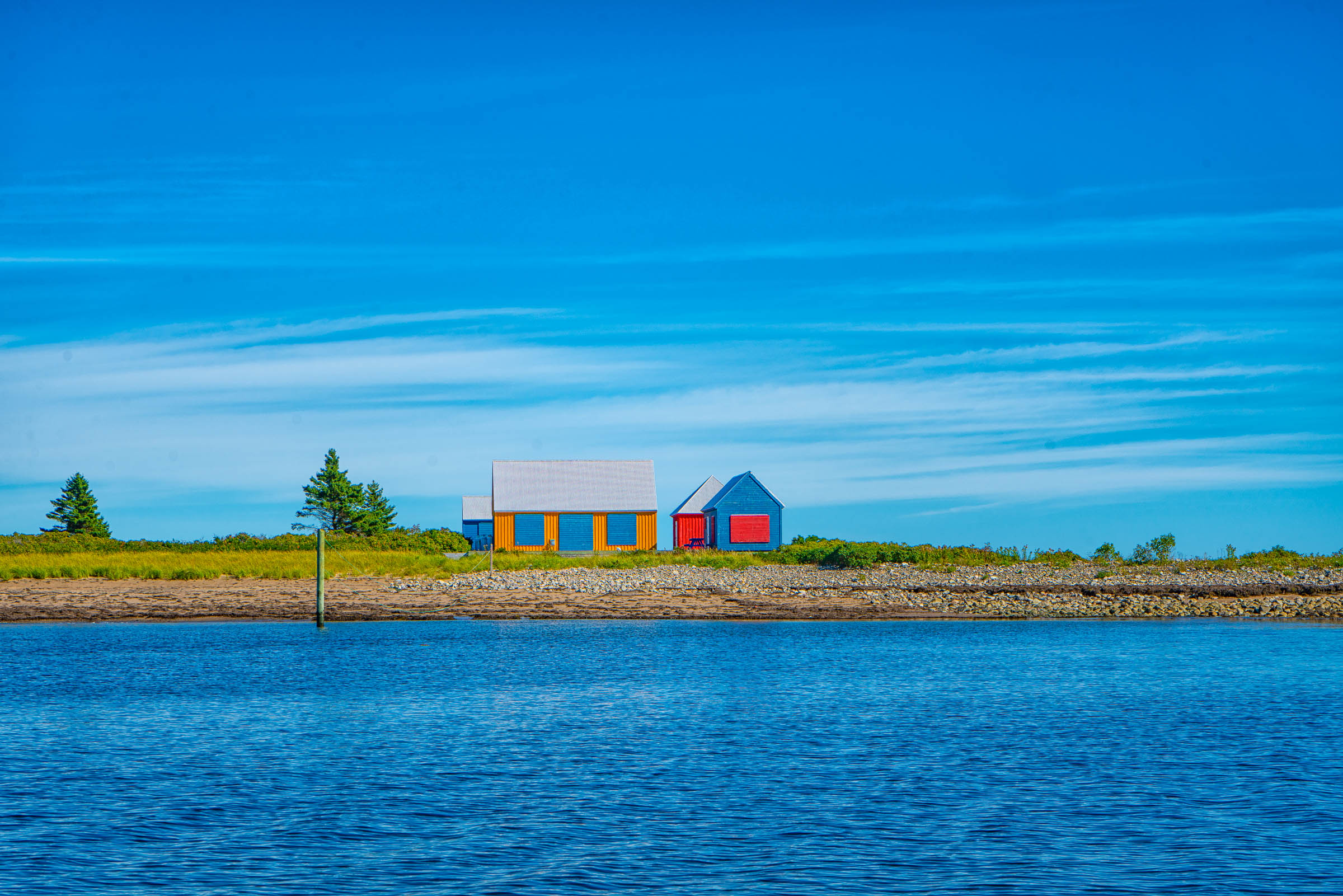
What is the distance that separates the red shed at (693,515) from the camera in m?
80.5

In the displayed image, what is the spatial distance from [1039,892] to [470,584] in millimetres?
45361

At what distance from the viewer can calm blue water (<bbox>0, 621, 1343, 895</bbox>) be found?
38.7 ft

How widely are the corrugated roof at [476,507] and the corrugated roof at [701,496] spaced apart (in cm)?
1652

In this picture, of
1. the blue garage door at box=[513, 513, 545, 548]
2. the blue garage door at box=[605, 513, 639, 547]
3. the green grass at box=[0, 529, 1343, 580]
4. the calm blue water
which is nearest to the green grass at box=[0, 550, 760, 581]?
the green grass at box=[0, 529, 1343, 580]

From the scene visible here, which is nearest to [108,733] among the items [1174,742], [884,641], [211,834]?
[211,834]

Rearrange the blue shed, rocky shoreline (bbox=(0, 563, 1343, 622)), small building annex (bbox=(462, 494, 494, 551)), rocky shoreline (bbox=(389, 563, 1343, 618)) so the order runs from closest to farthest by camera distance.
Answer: rocky shoreline (bbox=(0, 563, 1343, 622)) < rocky shoreline (bbox=(389, 563, 1343, 618)) < the blue shed < small building annex (bbox=(462, 494, 494, 551))

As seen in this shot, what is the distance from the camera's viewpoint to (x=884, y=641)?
1438 inches

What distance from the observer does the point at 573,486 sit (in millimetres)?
78375

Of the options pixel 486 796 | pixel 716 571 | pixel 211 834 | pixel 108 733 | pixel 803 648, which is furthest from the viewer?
pixel 716 571

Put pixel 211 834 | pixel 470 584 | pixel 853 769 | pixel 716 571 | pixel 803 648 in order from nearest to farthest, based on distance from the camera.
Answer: pixel 211 834, pixel 853 769, pixel 803 648, pixel 470 584, pixel 716 571

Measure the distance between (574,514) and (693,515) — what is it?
919 cm

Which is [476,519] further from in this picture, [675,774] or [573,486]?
[675,774]

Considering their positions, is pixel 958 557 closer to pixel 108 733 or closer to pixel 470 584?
pixel 470 584

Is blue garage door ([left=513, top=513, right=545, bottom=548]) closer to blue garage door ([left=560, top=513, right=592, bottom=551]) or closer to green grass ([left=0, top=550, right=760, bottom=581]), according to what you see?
blue garage door ([left=560, top=513, right=592, bottom=551])
